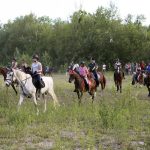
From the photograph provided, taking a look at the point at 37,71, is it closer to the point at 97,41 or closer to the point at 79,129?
the point at 79,129

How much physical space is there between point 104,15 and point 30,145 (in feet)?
254

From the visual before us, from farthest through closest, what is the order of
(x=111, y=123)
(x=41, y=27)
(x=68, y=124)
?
(x=41, y=27) → (x=68, y=124) → (x=111, y=123)

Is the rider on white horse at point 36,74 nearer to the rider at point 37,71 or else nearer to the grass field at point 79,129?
the rider at point 37,71

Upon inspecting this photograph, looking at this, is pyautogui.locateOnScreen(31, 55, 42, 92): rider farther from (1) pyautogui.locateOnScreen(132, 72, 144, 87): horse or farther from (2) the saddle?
(1) pyautogui.locateOnScreen(132, 72, 144, 87): horse

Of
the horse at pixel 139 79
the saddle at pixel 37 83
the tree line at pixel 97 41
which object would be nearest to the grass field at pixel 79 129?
the saddle at pixel 37 83

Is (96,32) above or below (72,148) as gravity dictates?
above

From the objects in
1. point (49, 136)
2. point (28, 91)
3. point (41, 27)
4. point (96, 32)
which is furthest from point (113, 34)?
point (49, 136)

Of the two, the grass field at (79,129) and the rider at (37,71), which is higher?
the rider at (37,71)

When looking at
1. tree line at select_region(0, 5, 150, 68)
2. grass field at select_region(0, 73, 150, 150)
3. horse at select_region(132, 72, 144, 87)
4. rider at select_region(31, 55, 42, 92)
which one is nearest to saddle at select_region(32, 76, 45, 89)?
rider at select_region(31, 55, 42, 92)

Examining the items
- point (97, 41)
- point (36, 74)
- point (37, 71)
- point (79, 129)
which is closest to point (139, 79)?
point (37, 71)

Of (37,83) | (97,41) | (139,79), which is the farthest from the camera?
(97,41)

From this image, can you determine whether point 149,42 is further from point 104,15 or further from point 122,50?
point 104,15

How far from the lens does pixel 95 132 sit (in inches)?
531

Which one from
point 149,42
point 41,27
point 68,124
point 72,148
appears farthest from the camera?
point 41,27
